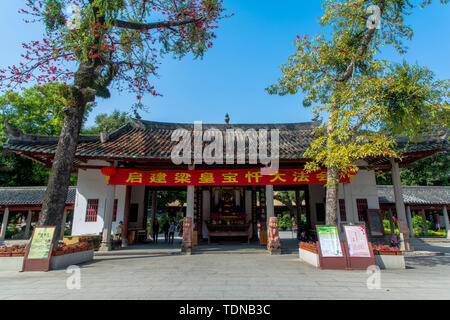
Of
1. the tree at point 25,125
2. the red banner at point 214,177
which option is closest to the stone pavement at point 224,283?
the red banner at point 214,177

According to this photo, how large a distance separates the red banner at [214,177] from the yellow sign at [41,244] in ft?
10.3

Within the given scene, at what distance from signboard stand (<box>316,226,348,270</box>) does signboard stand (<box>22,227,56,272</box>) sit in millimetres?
6640

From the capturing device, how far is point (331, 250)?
228 inches

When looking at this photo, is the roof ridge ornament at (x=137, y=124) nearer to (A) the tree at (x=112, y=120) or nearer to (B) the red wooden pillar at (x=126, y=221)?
(B) the red wooden pillar at (x=126, y=221)

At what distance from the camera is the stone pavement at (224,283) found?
3707 millimetres

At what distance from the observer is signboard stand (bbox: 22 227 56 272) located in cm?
564

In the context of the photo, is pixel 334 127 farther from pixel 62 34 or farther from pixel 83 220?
pixel 83 220

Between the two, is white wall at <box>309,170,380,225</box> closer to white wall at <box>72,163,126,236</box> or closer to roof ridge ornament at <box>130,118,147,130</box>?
white wall at <box>72,163,126,236</box>

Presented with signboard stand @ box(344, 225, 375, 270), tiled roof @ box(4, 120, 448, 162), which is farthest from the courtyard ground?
tiled roof @ box(4, 120, 448, 162)

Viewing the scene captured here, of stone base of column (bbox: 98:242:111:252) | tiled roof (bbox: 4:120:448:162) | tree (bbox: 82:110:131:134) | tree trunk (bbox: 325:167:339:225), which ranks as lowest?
stone base of column (bbox: 98:242:111:252)
